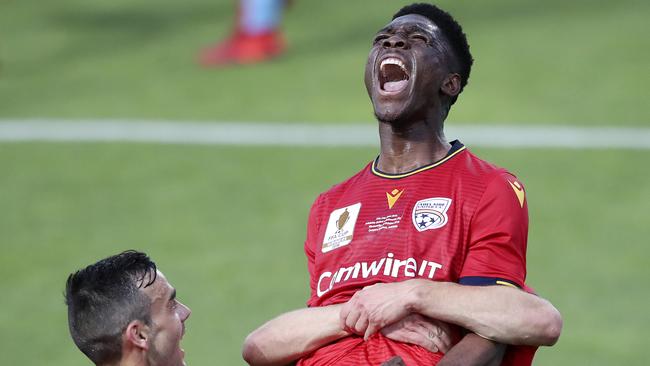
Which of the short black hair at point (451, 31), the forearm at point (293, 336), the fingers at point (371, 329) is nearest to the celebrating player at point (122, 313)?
the forearm at point (293, 336)

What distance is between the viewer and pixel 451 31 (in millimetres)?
4754

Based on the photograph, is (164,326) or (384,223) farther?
(384,223)

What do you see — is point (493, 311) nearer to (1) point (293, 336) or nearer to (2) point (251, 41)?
(1) point (293, 336)

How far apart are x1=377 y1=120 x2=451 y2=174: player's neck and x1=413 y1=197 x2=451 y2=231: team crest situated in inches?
9.8

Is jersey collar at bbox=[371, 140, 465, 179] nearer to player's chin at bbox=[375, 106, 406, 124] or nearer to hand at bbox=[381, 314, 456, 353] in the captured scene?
player's chin at bbox=[375, 106, 406, 124]

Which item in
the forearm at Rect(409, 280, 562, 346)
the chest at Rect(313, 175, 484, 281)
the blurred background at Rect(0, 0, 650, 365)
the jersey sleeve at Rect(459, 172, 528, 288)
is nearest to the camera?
the forearm at Rect(409, 280, 562, 346)

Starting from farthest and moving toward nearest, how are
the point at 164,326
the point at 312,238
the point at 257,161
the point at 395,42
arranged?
1. the point at 257,161
2. the point at 312,238
3. the point at 395,42
4. the point at 164,326

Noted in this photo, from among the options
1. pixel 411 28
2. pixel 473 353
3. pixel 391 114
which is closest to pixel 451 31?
pixel 411 28

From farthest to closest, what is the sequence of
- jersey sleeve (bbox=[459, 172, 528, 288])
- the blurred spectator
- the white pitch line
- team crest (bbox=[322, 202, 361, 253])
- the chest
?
the blurred spectator → the white pitch line → team crest (bbox=[322, 202, 361, 253]) → the chest → jersey sleeve (bbox=[459, 172, 528, 288])

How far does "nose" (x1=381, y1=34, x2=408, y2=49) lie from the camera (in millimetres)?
4680

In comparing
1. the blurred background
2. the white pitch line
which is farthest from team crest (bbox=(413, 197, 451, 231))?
the white pitch line

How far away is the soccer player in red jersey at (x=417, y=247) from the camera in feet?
14.1

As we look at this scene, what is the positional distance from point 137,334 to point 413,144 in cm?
125

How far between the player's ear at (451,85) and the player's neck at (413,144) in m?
0.12
